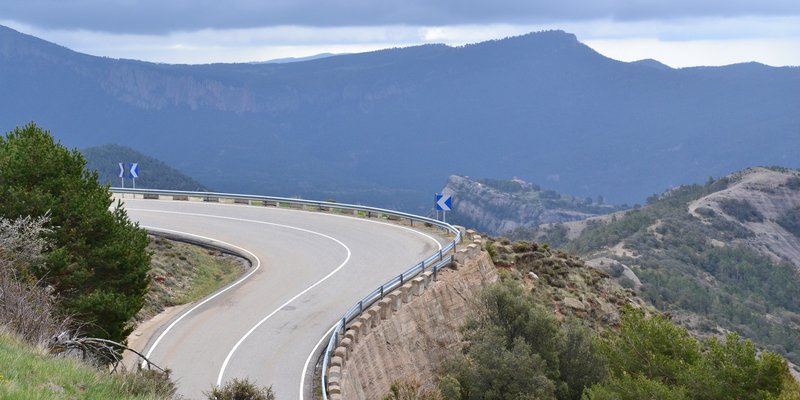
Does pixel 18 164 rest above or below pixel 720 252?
above

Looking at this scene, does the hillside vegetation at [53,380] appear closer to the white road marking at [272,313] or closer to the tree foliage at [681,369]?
the white road marking at [272,313]

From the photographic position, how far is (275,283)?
3036cm

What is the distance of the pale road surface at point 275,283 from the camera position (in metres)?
22.7

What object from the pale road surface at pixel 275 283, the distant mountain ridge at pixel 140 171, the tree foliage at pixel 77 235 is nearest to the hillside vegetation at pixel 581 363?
the pale road surface at pixel 275 283

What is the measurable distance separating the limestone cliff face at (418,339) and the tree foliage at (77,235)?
5.19 metres

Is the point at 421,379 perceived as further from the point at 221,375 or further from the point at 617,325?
the point at 617,325

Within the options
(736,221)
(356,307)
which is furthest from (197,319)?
(736,221)

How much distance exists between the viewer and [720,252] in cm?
9881

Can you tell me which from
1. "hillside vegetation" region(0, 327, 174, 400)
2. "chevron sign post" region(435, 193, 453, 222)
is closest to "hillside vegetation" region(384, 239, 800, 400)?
"chevron sign post" region(435, 193, 453, 222)

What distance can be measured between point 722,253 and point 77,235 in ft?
281

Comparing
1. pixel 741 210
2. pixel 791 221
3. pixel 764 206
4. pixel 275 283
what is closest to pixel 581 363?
pixel 275 283

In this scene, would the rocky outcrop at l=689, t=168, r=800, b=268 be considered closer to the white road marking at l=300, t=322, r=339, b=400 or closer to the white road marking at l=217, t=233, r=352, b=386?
the white road marking at l=217, t=233, r=352, b=386

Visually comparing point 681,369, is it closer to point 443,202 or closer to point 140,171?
point 443,202

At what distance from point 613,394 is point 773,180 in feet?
398
